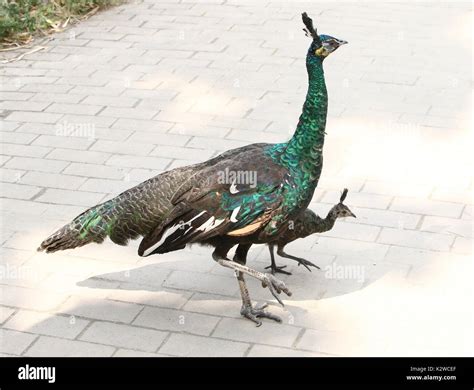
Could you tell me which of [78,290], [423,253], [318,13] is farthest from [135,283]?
[318,13]

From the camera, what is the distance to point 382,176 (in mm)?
8156

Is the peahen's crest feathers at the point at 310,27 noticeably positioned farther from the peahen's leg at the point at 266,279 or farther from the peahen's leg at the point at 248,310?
the peahen's leg at the point at 248,310

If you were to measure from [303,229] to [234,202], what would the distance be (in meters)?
0.71

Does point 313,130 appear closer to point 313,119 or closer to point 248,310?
point 313,119

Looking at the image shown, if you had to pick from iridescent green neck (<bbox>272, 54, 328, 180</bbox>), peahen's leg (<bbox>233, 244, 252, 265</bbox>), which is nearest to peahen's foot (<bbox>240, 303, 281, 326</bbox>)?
peahen's leg (<bbox>233, 244, 252, 265</bbox>)

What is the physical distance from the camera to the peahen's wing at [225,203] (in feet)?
19.8

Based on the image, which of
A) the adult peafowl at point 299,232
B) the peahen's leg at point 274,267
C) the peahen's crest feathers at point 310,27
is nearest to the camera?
the peahen's crest feathers at point 310,27

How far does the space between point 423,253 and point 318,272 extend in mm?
791

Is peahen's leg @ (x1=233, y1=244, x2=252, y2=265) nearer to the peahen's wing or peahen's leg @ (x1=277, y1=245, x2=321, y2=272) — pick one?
the peahen's wing

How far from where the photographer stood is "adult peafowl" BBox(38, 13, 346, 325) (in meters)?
6.06

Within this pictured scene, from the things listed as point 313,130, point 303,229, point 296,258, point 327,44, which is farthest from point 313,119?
point 296,258

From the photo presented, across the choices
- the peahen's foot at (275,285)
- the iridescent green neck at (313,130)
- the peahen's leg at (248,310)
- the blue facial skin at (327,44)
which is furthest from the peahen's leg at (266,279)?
the blue facial skin at (327,44)

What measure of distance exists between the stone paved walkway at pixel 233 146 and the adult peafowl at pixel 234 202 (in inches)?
17.9

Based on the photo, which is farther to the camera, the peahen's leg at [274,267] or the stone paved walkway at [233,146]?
the peahen's leg at [274,267]
